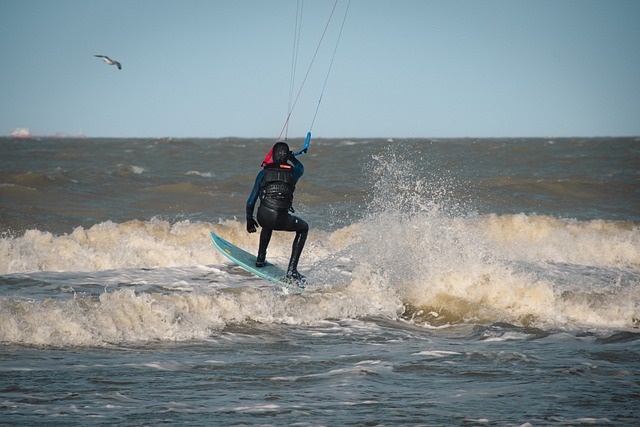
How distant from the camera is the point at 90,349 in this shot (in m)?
7.23

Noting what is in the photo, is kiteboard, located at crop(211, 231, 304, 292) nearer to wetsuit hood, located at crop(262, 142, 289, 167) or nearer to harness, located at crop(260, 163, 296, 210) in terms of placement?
harness, located at crop(260, 163, 296, 210)

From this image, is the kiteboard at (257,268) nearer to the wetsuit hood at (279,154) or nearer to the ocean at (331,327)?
the ocean at (331,327)

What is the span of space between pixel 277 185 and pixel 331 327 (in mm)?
1914

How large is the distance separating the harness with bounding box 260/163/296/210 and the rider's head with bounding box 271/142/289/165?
0.06 meters

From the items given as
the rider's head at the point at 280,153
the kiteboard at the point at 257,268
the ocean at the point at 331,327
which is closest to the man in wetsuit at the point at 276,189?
the rider's head at the point at 280,153

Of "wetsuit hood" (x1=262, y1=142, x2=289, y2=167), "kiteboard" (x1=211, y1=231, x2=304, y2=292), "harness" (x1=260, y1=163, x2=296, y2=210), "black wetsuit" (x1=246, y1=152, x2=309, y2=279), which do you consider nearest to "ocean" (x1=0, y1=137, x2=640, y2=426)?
"kiteboard" (x1=211, y1=231, x2=304, y2=292)

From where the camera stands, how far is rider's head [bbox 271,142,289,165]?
906 centimetres

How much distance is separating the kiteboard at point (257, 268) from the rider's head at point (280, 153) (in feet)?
5.60

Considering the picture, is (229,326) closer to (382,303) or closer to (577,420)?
(382,303)

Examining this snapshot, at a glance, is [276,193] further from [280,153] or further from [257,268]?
[257,268]

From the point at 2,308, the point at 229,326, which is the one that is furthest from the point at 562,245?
the point at 2,308

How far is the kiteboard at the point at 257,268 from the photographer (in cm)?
992

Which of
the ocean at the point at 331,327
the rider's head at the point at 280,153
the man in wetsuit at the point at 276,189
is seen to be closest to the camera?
the ocean at the point at 331,327

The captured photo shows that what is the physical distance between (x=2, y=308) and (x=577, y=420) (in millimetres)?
5822
